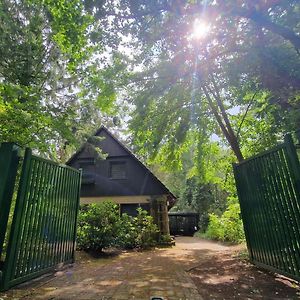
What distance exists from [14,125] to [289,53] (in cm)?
647

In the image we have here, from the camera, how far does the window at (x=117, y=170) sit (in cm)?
1648

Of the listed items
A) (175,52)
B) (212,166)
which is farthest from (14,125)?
(212,166)

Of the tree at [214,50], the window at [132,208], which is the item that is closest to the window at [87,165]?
the window at [132,208]

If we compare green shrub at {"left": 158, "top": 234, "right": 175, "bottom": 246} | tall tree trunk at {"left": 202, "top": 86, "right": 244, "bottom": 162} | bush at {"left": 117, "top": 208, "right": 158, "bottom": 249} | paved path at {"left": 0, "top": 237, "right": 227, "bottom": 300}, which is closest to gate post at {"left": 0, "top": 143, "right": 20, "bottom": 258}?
paved path at {"left": 0, "top": 237, "right": 227, "bottom": 300}

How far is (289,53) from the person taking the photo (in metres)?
5.71

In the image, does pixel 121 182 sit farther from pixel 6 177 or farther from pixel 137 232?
pixel 6 177

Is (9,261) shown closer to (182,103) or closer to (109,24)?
(109,24)

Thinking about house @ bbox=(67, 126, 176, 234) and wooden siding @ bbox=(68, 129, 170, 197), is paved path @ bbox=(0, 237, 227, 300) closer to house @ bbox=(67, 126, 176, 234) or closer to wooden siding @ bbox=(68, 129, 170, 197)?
house @ bbox=(67, 126, 176, 234)

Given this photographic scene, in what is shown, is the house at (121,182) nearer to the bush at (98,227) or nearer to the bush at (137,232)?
the bush at (137,232)

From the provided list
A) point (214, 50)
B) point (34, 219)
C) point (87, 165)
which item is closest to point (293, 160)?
point (34, 219)

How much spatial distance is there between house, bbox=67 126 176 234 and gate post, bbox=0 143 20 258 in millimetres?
10421

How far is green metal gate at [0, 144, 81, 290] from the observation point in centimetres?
400

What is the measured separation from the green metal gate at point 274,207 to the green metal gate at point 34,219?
4.00 m

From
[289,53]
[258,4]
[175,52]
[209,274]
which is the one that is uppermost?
[175,52]
